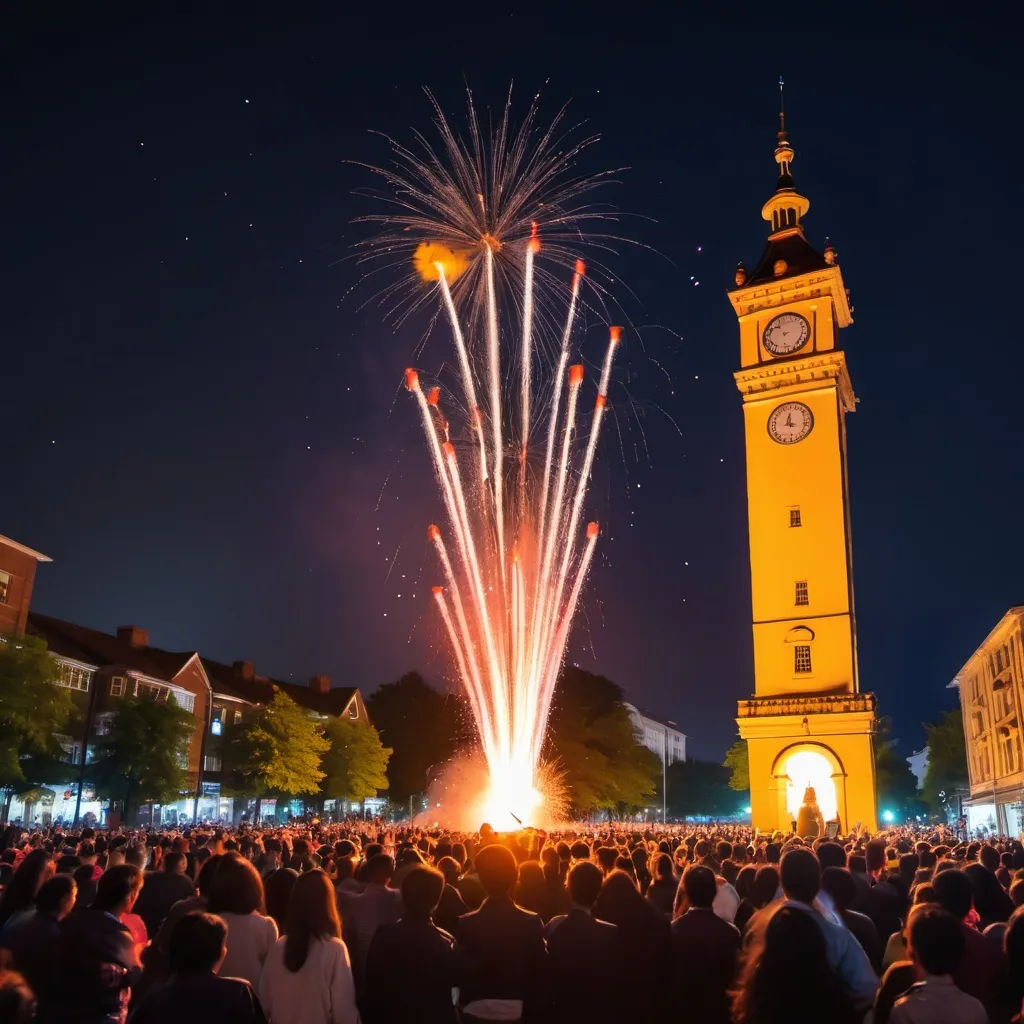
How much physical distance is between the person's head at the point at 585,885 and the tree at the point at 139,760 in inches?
2067

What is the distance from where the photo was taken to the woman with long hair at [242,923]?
6.70m

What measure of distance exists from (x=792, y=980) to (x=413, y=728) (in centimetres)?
8682

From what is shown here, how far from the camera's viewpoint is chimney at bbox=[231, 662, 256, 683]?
291 ft

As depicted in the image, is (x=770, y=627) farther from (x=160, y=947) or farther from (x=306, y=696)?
(x=306, y=696)

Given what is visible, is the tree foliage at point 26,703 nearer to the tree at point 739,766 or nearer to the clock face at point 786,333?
the clock face at point 786,333

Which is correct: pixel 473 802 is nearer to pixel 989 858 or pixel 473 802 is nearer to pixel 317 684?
pixel 989 858

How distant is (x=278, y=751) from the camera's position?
6831 centimetres

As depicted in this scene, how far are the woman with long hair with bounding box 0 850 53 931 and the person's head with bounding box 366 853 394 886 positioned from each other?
282 cm

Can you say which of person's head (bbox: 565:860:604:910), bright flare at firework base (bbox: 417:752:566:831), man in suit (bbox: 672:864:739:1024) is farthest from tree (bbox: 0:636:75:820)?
man in suit (bbox: 672:864:739:1024)

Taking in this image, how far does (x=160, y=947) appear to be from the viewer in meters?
6.91

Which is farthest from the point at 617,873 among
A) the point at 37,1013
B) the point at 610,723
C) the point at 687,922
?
the point at 610,723

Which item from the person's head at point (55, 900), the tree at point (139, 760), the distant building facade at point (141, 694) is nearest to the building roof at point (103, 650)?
the distant building facade at point (141, 694)

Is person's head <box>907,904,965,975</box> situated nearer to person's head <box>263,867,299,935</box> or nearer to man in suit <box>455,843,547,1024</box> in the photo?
man in suit <box>455,843,547,1024</box>

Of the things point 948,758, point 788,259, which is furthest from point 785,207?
point 948,758
